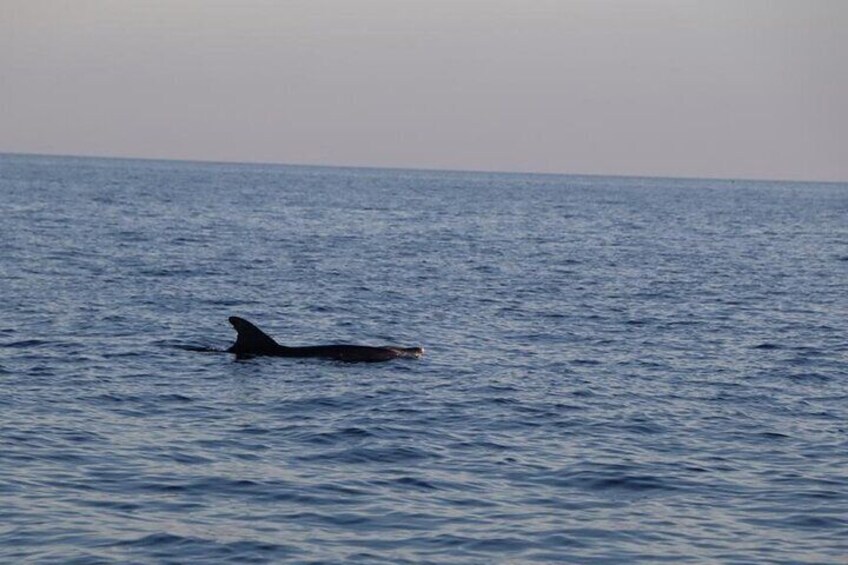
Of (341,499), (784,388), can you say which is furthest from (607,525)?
(784,388)

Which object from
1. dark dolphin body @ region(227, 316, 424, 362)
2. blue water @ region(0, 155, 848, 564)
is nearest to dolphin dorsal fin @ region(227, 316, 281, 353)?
dark dolphin body @ region(227, 316, 424, 362)

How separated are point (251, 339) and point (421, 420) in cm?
631

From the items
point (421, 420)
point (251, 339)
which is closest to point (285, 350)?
point (251, 339)

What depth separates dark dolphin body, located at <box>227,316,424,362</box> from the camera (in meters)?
25.9

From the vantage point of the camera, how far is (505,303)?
3834 cm

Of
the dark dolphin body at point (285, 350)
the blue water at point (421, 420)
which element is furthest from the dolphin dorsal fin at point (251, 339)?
the blue water at point (421, 420)

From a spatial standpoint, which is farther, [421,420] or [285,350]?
[285,350]

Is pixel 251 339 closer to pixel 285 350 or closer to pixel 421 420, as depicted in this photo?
pixel 285 350

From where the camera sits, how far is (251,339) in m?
26.0

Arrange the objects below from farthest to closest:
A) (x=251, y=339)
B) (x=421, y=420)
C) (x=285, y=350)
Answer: (x=285, y=350) < (x=251, y=339) < (x=421, y=420)

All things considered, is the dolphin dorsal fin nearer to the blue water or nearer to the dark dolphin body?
the dark dolphin body

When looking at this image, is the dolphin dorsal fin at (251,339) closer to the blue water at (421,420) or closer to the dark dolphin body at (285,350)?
the dark dolphin body at (285,350)

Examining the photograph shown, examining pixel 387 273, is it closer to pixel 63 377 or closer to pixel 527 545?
pixel 63 377

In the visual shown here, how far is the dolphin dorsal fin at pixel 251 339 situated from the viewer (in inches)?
1017
